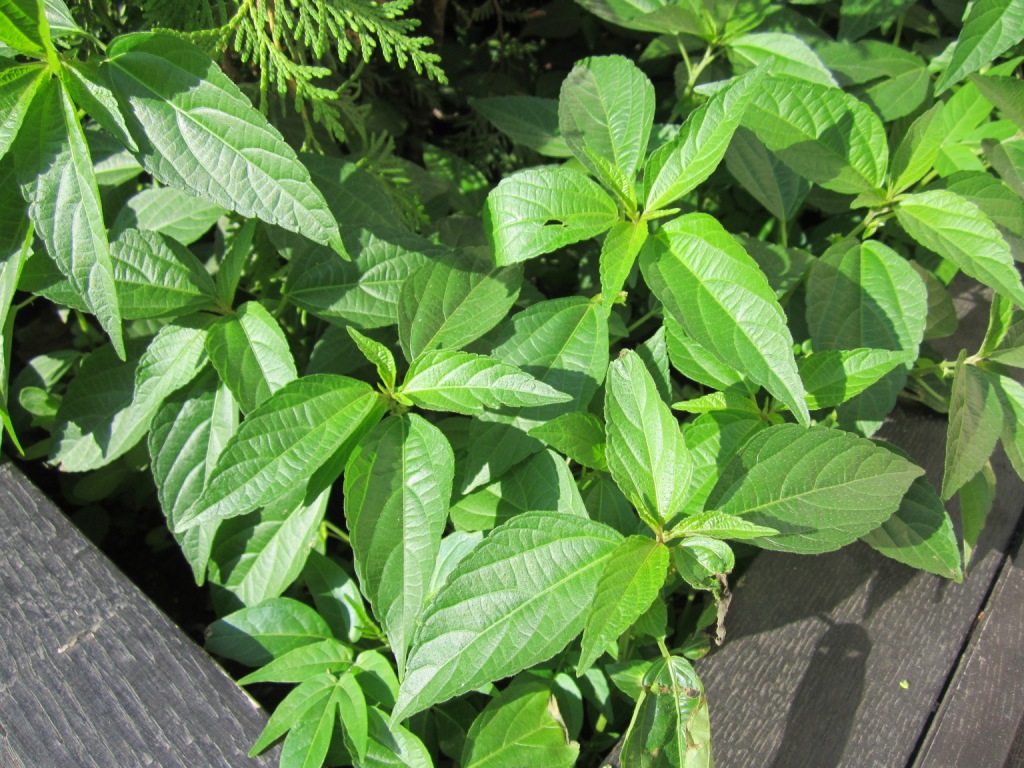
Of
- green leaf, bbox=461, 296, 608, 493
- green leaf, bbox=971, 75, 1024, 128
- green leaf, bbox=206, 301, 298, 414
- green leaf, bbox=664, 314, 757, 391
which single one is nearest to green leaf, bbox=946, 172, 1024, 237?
green leaf, bbox=971, 75, 1024, 128

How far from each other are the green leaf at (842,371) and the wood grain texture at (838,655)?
26 cm

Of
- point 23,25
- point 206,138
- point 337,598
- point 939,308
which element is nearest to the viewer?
point 23,25

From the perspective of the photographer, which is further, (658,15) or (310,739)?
(658,15)

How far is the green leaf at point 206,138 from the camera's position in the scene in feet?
2.74

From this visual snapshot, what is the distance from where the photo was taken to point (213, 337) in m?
0.99

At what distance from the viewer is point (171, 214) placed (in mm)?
1217

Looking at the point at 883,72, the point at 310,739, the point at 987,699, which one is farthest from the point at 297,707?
the point at 883,72

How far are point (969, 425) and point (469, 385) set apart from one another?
683 millimetres

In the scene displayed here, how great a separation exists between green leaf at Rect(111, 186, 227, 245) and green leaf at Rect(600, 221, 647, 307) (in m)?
0.63

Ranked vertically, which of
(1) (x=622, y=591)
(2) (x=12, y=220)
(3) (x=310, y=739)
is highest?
(2) (x=12, y=220)

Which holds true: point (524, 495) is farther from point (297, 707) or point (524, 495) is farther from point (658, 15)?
point (658, 15)

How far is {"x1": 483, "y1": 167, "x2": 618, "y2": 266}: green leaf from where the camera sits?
3.16ft

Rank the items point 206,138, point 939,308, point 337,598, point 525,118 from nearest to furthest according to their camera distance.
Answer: point 206,138, point 337,598, point 939,308, point 525,118

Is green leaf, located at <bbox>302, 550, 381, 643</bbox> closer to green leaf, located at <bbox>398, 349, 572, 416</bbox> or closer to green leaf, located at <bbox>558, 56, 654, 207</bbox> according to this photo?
green leaf, located at <bbox>398, 349, 572, 416</bbox>
